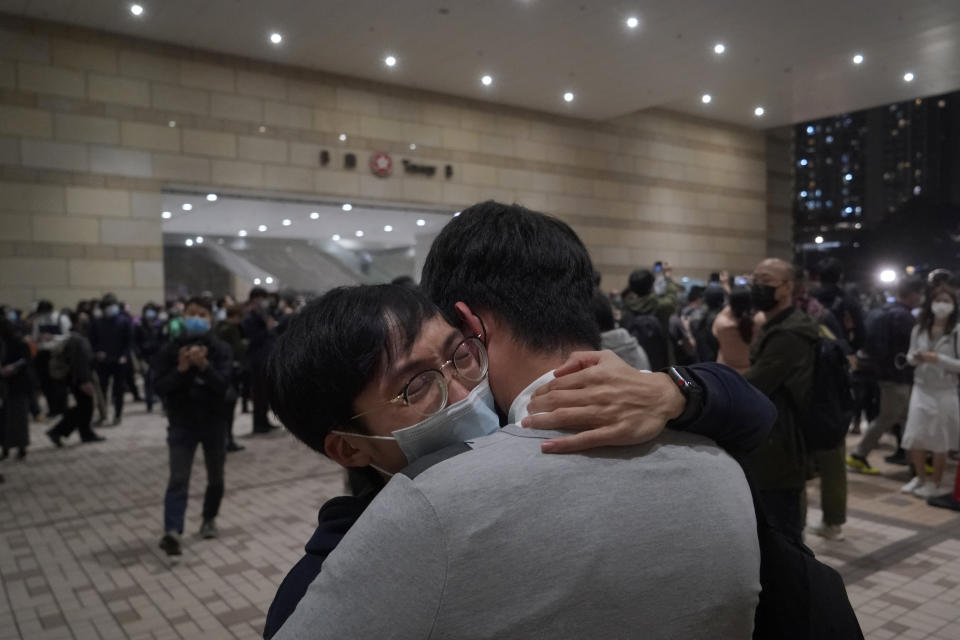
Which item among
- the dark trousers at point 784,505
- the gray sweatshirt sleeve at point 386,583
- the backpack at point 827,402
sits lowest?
the dark trousers at point 784,505

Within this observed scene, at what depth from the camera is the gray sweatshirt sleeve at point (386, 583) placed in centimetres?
79

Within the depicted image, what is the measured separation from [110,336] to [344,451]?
10.9m

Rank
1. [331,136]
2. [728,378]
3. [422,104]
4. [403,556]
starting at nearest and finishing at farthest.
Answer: [403,556] → [728,378] → [331,136] → [422,104]

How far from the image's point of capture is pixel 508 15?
41.1ft

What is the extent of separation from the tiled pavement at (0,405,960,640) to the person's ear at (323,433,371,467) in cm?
314

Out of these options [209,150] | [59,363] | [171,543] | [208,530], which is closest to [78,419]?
[59,363]

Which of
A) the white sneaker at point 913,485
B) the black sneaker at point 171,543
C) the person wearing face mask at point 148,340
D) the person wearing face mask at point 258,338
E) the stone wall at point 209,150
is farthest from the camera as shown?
the stone wall at point 209,150

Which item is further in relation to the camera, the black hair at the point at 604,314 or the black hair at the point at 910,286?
the black hair at the point at 910,286

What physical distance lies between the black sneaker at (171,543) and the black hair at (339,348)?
435cm

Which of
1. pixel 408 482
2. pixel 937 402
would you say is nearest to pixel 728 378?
pixel 408 482

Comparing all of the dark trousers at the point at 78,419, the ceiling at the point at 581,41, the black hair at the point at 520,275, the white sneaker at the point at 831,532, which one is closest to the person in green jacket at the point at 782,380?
the white sneaker at the point at 831,532

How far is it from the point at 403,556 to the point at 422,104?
55.5 ft

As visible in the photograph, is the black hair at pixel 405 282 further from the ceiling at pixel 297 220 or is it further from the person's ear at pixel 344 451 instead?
the ceiling at pixel 297 220

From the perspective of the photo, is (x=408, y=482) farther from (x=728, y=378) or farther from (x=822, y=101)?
(x=822, y=101)
